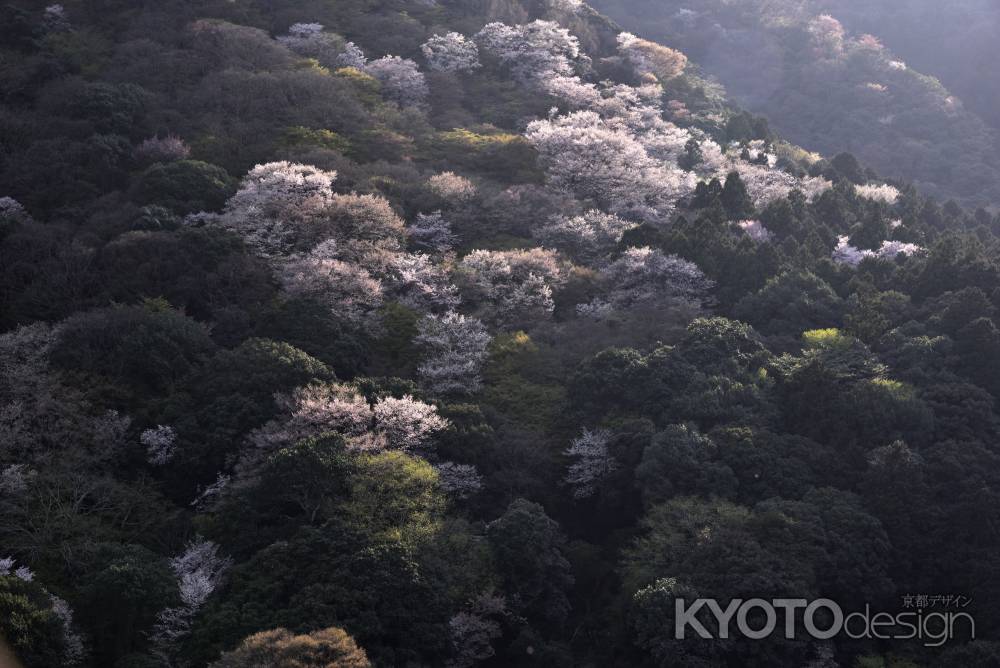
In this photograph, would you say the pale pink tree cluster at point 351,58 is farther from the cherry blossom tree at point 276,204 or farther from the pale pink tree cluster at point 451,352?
the pale pink tree cluster at point 451,352

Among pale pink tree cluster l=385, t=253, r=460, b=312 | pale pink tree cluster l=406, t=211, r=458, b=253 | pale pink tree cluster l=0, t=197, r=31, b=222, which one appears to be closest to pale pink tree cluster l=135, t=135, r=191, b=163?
pale pink tree cluster l=0, t=197, r=31, b=222

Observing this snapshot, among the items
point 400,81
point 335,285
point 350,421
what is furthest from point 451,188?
point 350,421

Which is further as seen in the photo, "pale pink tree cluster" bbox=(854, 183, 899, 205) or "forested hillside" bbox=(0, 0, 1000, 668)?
"pale pink tree cluster" bbox=(854, 183, 899, 205)

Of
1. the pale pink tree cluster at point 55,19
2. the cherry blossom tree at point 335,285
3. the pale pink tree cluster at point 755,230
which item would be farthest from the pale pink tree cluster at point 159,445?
the pale pink tree cluster at point 55,19

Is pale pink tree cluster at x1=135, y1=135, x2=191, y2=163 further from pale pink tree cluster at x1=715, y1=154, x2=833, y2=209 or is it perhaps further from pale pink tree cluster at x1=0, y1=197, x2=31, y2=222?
pale pink tree cluster at x1=715, y1=154, x2=833, y2=209

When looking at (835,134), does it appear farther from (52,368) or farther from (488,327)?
(52,368)

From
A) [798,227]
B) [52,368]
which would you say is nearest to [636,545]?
[52,368]
